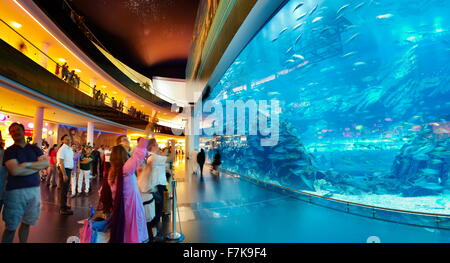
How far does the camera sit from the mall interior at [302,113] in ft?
13.0

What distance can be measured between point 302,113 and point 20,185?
946cm

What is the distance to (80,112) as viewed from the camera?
13.1 m

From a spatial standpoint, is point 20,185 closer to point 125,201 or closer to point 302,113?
point 125,201

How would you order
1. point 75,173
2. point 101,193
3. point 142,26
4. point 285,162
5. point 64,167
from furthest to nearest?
point 142,26 < point 285,162 < point 75,173 < point 64,167 < point 101,193

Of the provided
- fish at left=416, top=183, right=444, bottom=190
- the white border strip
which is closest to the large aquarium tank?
fish at left=416, top=183, right=444, bottom=190

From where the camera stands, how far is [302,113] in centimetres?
973

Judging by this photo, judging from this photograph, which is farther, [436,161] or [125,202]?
[436,161]

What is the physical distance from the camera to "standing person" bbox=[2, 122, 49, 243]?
2326 mm

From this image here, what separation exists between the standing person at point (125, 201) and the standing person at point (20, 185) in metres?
0.91

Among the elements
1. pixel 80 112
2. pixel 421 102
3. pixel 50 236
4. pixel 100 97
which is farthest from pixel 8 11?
pixel 421 102

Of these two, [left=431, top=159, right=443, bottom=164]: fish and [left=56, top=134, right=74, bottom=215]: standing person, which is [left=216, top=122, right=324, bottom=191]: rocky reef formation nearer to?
[left=431, top=159, right=443, bottom=164]: fish

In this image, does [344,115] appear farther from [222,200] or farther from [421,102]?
[222,200]

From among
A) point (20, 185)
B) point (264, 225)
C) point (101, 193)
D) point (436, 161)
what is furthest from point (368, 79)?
point (20, 185)

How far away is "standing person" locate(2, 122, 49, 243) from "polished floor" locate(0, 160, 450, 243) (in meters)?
1.01
